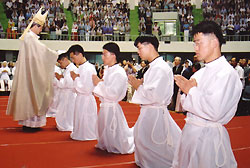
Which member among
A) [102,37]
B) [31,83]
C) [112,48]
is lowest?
[31,83]

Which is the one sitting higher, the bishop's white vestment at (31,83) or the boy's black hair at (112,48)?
the boy's black hair at (112,48)

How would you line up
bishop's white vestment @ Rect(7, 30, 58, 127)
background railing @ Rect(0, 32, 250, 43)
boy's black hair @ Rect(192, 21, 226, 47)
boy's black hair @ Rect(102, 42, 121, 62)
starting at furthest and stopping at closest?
background railing @ Rect(0, 32, 250, 43)
bishop's white vestment @ Rect(7, 30, 58, 127)
boy's black hair @ Rect(102, 42, 121, 62)
boy's black hair @ Rect(192, 21, 226, 47)

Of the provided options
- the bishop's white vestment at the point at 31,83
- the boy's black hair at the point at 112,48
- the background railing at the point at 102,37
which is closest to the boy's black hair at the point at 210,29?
the boy's black hair at the point at 112,48

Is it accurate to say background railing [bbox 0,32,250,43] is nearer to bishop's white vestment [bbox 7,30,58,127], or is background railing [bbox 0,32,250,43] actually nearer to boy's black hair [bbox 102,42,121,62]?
bishop's white vestment [bbox 7,30,58,127]

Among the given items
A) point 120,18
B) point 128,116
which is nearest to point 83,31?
point 120,18

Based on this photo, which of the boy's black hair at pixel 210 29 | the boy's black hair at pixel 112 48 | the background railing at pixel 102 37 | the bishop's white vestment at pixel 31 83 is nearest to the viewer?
the boy's black hair at pixel 210 29

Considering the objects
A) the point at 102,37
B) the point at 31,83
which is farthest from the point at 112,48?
the point at 102,37

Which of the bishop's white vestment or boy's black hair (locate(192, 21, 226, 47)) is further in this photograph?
the bishop's white vestment

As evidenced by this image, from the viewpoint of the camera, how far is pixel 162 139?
4.05 metres

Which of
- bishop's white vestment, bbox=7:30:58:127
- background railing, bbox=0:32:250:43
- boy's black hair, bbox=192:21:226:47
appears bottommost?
bishop's white vestment, bbox=7:30:58:127

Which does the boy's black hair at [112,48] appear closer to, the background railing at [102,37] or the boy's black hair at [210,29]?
the boy's black hair at [210,29]

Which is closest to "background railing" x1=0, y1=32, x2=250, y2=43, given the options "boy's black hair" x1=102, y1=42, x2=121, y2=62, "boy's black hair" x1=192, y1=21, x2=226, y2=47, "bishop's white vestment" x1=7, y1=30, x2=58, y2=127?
"bishop's white vestment" x1=7, y1=30, x2=58, y2=127

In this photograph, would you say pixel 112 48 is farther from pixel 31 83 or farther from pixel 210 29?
pixel 210 29

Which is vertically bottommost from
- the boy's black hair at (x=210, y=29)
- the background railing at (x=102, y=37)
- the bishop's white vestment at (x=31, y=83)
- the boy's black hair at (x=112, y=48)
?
the bishop's white vestment at (x=31, y=83)
